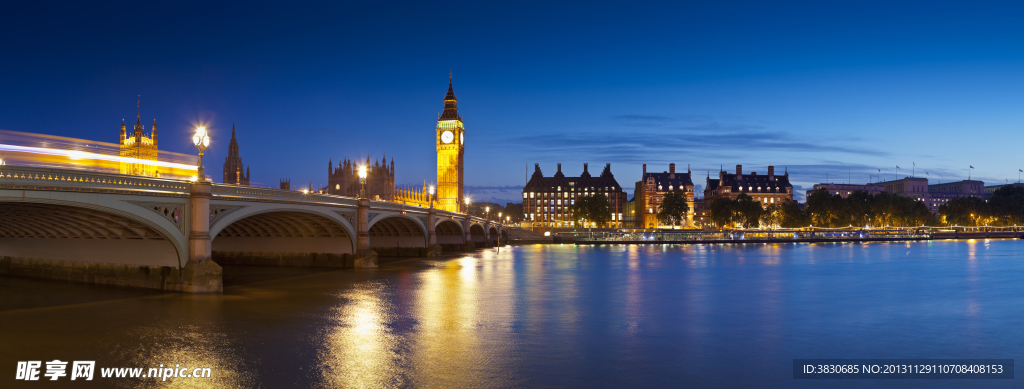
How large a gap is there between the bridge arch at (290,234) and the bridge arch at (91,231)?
9.35 m

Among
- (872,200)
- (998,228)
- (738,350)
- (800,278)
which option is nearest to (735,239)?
(872,200)

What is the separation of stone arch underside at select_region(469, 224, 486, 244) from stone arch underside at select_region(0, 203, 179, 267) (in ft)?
245

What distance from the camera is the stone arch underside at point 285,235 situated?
49.0 metres

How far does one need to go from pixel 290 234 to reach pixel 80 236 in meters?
21.7

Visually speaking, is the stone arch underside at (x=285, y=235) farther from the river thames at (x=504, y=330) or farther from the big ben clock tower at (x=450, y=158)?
the big ben clock tower at (x=450, y=158)

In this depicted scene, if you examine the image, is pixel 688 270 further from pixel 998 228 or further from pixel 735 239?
pixel 998 228

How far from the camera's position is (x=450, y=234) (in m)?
99.8

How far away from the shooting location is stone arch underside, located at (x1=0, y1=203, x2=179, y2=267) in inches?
1147

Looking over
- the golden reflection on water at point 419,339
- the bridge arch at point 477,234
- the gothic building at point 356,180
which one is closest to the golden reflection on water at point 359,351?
the golden reflection on water at point 419,339

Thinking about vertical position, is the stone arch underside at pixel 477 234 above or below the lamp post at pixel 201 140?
below

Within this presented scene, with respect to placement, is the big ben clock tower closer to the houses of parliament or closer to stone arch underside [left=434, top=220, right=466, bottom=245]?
the houses of parliament

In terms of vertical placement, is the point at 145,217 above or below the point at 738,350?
above

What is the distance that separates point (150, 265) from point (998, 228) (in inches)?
7436

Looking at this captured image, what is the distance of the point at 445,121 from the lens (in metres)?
179
